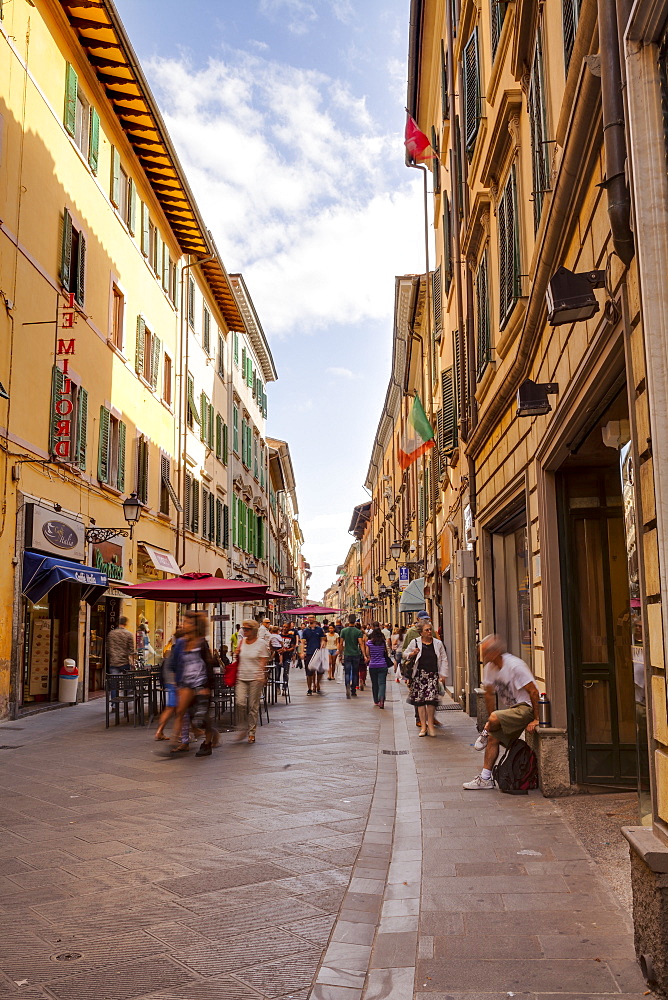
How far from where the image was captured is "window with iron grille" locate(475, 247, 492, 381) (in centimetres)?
1248

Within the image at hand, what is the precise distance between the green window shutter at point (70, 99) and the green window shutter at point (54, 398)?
4797 millimetres

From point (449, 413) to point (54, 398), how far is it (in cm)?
754

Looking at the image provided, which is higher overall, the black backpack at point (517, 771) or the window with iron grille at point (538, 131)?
the window with iron grille at point (538, 131)

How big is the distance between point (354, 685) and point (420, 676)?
28.0 ft

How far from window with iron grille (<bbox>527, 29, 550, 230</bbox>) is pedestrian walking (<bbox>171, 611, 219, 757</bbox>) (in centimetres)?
630

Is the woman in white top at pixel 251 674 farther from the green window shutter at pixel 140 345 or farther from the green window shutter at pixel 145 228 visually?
the green window shutter at pixel 145 228

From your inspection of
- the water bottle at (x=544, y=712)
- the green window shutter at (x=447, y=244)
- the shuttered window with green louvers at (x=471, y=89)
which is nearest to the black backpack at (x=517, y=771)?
the water bottle at (x=544, y=712)

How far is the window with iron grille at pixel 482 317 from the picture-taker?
40.9ft

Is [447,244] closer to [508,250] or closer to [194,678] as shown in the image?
[508,250]

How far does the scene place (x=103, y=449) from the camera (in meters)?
19.2

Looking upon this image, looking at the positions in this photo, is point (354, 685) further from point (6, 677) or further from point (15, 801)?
point (15, 801)

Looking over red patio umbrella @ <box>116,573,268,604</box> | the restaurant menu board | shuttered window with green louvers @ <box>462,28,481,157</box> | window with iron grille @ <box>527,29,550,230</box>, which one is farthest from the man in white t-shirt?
the restaurant menu board

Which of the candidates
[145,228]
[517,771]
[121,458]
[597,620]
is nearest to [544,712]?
[517,771]

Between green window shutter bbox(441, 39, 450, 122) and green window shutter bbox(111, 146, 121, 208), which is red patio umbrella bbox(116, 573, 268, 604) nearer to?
green window shutter bbox(441, 39, 450, 122)
